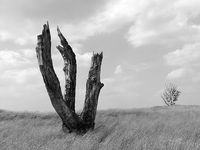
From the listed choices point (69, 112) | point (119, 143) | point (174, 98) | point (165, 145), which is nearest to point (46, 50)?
point (69, 112)

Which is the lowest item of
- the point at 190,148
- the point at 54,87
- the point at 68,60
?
the point at 190,148

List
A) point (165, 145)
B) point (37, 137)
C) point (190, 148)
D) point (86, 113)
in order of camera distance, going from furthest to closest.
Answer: point (86, 113), point (37, 137), point (165, 145), point (190, 148)

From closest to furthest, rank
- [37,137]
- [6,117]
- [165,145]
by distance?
1. [165,145]
2. [37,137]
3. [6,117]

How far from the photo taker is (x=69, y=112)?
1194 centimetres

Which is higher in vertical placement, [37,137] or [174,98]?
[174,98]

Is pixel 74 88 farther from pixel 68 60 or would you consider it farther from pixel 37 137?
pixel 37 137

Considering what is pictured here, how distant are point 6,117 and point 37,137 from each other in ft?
38.3

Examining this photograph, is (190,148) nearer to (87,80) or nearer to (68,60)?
(87,80)

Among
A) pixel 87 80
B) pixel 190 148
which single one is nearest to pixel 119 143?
pixel 190 148

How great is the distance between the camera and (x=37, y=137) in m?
10.9

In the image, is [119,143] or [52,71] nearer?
[119,143]

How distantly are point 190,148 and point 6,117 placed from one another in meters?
16.9

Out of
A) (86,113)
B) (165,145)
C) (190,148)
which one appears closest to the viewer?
(190,148)

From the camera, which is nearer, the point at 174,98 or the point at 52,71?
the point at 52,71
